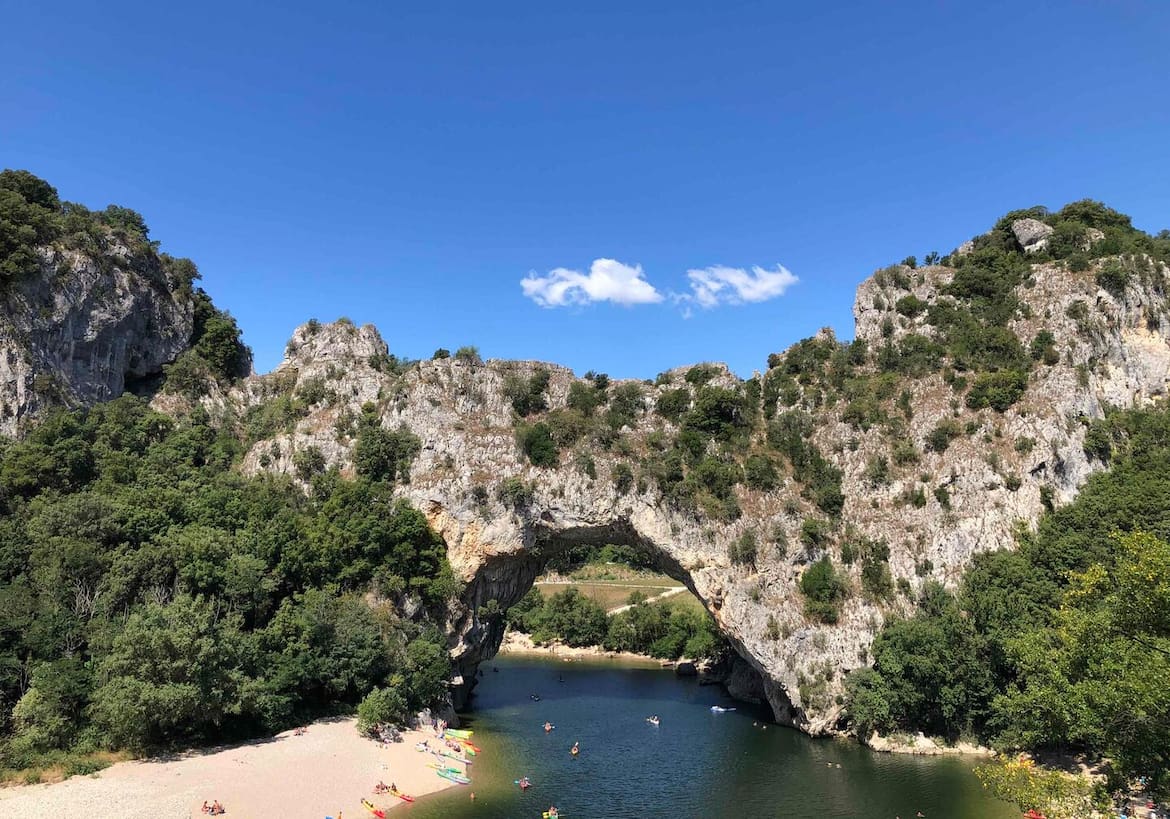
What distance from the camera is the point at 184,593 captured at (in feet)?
127

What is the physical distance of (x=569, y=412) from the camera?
191 feet

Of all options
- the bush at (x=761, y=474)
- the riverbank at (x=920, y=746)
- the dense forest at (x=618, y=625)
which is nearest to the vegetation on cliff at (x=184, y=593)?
the bush at (x=761, y=474)

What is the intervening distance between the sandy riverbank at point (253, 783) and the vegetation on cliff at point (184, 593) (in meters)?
2.26

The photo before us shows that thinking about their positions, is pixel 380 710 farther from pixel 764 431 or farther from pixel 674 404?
pixel 764 431

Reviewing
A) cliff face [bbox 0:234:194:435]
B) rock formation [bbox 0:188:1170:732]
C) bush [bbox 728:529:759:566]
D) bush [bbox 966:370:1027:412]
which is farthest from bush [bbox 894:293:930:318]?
cliff face [bbox 0:234:194:435]

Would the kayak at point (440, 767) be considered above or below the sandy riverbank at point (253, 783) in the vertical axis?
below

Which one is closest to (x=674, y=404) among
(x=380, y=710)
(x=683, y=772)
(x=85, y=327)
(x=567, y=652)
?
(x=683, y=772)

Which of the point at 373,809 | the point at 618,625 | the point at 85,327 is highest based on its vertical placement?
the point at 85,327

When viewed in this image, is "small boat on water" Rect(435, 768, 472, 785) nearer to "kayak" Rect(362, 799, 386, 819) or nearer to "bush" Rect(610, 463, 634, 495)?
"kayak" Rect(362, 799, 386, 819)

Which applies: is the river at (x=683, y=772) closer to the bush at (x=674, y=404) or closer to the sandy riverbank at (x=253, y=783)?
the sandy riverbank at (x=253, y=783)

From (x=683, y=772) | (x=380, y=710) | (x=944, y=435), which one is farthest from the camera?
(x=944, y=435)

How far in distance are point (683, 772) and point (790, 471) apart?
25.5 metres

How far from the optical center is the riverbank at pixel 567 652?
80.9 meters

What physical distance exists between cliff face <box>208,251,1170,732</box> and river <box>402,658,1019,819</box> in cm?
506
